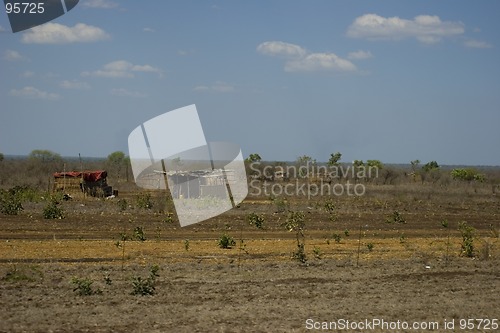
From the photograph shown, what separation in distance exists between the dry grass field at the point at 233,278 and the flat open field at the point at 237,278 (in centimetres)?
3

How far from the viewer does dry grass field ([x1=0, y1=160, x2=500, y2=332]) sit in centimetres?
1107

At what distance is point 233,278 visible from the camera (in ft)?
49.3

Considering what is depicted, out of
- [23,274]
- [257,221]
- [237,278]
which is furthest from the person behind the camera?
[257,221]

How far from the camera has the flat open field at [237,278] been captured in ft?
36.2

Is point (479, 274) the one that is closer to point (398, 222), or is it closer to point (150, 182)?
point (398, 222)

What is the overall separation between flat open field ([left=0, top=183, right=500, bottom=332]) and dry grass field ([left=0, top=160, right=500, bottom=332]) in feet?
0.09

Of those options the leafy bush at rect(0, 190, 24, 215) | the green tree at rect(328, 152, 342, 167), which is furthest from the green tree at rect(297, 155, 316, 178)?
the leafy bush at rect(0, 190, 24, 215)

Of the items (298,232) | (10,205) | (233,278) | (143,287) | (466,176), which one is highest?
(466,176)

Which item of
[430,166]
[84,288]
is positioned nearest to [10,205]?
[84,288]

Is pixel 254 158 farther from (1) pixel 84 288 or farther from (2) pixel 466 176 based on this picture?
(1) pixel 84 288

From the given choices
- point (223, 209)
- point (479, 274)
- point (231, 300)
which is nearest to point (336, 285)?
point (231, 300)

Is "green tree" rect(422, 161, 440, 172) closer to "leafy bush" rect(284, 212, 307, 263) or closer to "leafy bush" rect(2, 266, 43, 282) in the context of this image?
"leafy bush" rect(284, 212, 307, 263)

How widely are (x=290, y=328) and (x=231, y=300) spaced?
7.54 ft

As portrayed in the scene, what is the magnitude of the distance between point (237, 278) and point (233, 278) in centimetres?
8
